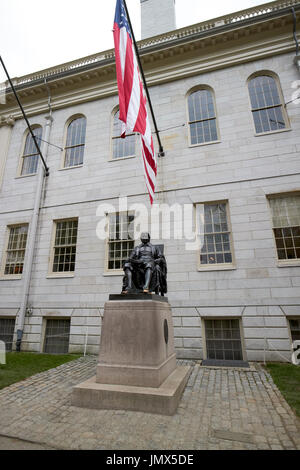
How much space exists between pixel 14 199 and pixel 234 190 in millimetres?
10552

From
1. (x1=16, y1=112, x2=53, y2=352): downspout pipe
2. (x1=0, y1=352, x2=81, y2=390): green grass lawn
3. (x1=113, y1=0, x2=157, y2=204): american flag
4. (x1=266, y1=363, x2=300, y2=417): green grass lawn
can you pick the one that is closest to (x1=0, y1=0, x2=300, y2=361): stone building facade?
(x1=16, y1=112, x2=53, y2=352): downspout pipe

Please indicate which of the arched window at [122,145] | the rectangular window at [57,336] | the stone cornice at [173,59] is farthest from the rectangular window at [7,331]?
the stone cornice at [173,59]

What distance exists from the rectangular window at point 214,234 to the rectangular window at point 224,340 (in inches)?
85.4

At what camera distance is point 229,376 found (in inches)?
237

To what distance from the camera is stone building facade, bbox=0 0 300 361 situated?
841 centimetres

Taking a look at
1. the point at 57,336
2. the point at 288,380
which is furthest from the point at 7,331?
the point at 288,380

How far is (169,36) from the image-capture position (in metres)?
12.0

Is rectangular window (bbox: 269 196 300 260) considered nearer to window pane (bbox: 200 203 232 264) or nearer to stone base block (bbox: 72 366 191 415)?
window pane (bbox: 200 203 232 264)

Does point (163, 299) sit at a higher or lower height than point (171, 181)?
lower

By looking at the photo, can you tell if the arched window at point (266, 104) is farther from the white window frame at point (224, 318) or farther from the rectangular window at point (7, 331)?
the rectangular window at point (7, 331)

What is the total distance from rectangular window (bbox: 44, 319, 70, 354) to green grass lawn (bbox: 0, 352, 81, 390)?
108 centimetres
